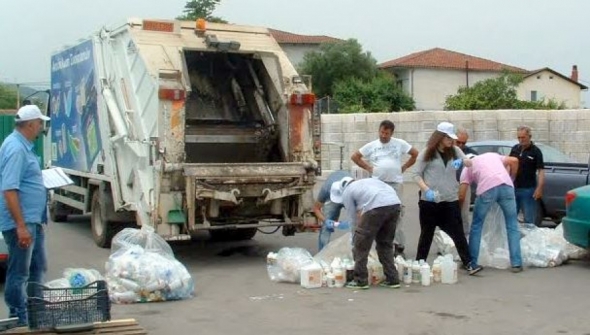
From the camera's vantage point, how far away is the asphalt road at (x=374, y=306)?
6.96 metres

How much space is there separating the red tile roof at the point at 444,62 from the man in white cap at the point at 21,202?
183 feet

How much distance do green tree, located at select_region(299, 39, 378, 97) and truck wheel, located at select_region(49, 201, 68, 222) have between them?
1659 inches

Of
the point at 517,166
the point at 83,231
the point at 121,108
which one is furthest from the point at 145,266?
the point at 83,231

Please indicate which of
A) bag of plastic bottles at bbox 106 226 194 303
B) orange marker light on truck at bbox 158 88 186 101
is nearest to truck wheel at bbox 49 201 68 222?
orange marker light on truck at bbox 158 88 186 101

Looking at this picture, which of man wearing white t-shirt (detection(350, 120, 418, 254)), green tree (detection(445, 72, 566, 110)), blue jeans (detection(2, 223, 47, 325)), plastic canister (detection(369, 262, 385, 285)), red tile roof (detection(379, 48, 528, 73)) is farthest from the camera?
red tile roof (detection(379, 48, 528, 73))

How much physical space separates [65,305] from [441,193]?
456cm

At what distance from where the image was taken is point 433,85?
62094 mm

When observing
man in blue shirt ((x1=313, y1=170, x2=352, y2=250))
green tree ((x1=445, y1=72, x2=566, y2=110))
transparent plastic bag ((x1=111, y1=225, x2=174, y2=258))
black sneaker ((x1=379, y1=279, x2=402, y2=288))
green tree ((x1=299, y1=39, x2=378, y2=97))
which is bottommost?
black sneaker ((x1=379, y1=279, x2=402, y2=288))

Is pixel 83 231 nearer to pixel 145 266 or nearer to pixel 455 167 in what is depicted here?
pixel 145 266

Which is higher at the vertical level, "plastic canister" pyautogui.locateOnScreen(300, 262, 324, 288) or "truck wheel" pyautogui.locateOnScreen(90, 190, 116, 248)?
"truck wheel" pyautogui.locateOnScreen(90, 190, 116, 248)

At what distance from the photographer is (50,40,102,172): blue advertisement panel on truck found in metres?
11.7

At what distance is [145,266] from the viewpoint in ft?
26.5

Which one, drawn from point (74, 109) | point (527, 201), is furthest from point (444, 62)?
point (527, 201)

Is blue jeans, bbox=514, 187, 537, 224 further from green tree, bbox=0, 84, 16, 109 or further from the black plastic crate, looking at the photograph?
green tree, bbox=0, 84, 16, 109
